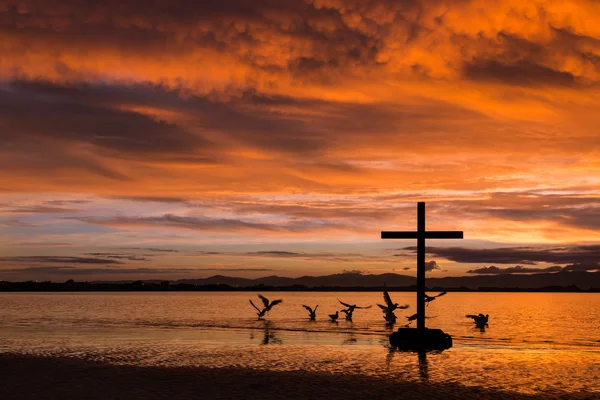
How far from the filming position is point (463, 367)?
81.9ft

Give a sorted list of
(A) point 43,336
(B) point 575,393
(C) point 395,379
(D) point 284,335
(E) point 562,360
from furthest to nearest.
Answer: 1. (D) point 284,335
2. (A) point 43,336
3. (E) point 562,360
4. (C) point 395,379
5. (B) point 575,393

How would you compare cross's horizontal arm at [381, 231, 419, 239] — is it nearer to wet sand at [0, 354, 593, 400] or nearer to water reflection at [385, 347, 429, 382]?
water reflection at [385, 347, 429, 382]

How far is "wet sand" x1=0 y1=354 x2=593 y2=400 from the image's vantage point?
61.7 ft

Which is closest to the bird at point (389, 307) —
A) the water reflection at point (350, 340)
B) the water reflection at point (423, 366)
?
the water reflection at point (350, 340)

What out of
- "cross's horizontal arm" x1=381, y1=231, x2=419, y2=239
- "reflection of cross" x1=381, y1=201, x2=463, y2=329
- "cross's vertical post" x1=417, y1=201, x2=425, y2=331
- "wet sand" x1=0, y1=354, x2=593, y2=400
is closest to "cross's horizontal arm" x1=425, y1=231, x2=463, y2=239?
"reflection of cross" x1=381, y1=201, x2=463, y2=329

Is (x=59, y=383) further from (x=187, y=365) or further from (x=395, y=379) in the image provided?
(x=395, y=379)

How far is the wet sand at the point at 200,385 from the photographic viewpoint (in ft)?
61.7

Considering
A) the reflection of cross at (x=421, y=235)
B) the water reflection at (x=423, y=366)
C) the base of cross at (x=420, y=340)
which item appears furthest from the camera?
the base of cross at (x=420, y=340)

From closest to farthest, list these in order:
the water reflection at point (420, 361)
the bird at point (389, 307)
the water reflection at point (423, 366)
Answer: the water reflection at point (423, 366) → the water reflection at point (420, 361) → the bird at point (389, 307)

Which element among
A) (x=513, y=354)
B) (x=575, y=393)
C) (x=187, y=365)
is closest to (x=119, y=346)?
(x=187, y=365)

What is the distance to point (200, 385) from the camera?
67.4 ft

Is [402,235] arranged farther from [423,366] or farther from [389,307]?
[389,307]

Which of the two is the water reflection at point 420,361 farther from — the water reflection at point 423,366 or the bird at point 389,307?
the bird at point 389,307

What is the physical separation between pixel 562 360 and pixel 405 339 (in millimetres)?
6887
